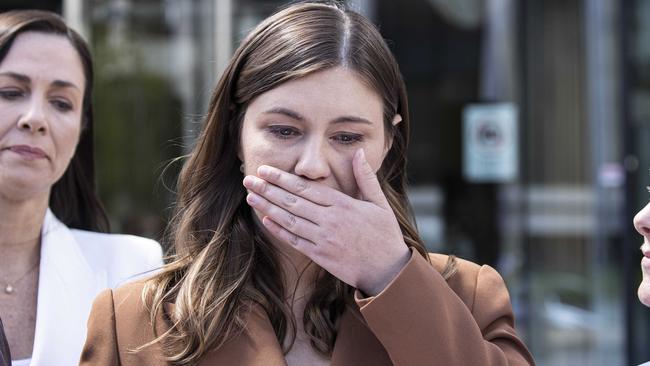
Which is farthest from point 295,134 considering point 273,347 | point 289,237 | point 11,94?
point 11,94

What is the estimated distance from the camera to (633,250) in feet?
19.1

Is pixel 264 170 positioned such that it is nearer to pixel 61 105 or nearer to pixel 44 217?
pixel 61 105

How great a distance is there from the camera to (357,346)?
2062 mm

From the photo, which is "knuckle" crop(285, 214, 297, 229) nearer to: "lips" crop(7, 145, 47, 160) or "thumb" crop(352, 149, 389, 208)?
"thumb" crop(352, 149, 389, 208)

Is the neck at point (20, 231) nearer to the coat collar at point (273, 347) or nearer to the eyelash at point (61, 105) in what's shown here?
the eyelash at point (61, 105)

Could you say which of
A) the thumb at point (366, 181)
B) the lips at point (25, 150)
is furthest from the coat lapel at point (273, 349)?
the lips at point (25, 150)

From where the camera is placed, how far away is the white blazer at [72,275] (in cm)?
263

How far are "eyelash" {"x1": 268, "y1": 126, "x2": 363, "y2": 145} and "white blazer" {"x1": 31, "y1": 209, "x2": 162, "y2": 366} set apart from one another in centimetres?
87

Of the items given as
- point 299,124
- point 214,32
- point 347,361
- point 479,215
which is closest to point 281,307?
point 347,361

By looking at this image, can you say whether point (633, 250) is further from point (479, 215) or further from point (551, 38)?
point (551, 38)

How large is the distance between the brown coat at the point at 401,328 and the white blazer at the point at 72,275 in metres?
0.56

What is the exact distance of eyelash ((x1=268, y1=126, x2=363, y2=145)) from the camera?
2021mm

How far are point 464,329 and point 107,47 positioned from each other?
564cm

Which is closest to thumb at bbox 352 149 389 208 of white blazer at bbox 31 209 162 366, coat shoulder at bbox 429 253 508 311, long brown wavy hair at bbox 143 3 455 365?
long brown wavy hair at bbox 143 3 455 365
